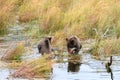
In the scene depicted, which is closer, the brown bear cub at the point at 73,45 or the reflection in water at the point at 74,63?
the reflection in water at the point at 74,63

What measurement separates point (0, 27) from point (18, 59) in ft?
16.4

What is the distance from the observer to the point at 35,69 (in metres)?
11.4

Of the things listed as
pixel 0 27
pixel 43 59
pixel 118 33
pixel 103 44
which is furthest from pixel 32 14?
pixel 43 59

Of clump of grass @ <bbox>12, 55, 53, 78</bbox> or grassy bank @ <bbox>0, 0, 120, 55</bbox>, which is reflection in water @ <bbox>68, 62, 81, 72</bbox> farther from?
grassy bank @ <bbox>0, 0, 120, 55</bbox>

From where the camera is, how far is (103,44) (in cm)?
1448

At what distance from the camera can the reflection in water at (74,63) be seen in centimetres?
1266

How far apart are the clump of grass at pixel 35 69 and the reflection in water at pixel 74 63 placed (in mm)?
1049

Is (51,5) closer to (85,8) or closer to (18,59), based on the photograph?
(85,8)

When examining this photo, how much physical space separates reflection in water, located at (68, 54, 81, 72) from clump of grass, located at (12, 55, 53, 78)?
1.05 metres

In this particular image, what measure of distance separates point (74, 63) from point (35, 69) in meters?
2.15

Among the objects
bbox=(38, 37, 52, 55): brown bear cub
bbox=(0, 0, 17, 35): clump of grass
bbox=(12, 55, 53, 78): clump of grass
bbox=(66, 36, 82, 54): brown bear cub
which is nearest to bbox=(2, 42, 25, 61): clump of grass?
bbox=(38, 37, 52, 55): brown bear cub

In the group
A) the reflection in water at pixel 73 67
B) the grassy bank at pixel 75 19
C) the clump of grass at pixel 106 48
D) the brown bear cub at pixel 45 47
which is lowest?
the reflection in water at pixel 73 67

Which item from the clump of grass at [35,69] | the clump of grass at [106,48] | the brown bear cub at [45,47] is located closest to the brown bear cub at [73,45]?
the clump of grass at [106,48]

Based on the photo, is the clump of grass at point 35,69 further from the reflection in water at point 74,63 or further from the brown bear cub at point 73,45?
the brown bear cub at point 73,45
